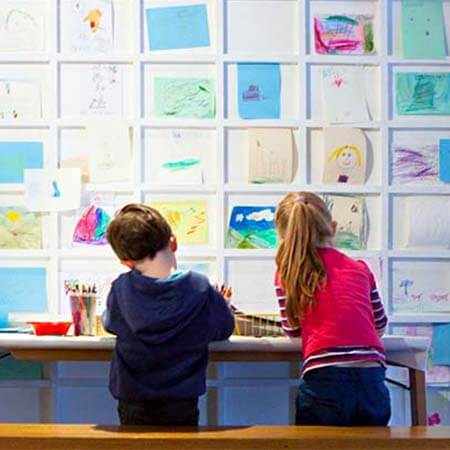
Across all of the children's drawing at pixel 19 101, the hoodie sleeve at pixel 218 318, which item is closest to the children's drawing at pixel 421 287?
the hoodie sleeve at pixel 218 318

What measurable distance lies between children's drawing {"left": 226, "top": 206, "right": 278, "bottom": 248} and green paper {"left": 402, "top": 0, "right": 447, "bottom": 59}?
2.39 feet

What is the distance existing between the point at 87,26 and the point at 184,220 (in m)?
0.73

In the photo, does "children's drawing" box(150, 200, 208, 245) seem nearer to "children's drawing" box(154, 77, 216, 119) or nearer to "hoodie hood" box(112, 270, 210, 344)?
"children's drawing" box(154, 77, 216, 119)

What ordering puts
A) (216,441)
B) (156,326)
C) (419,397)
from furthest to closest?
(419,397), (156,326), (216,441)

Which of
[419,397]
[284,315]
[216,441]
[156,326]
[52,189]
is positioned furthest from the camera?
[52,189]

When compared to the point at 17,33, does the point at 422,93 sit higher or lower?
lower

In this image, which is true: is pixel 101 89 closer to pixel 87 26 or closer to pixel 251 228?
pixel 87 26

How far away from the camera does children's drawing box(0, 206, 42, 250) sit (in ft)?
8.07

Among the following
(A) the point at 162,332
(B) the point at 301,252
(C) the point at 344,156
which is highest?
(C) the point at 344,156

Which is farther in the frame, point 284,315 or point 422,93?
point 422,93

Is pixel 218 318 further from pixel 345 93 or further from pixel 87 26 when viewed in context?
pixel 87 26

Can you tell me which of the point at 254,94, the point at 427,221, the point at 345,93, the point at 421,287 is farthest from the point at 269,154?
the point at 421,287

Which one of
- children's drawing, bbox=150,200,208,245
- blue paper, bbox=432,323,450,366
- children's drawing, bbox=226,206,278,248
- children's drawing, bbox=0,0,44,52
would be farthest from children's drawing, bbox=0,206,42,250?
blue paper, bbox=432,323,450,366

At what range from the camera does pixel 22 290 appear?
2459mm
